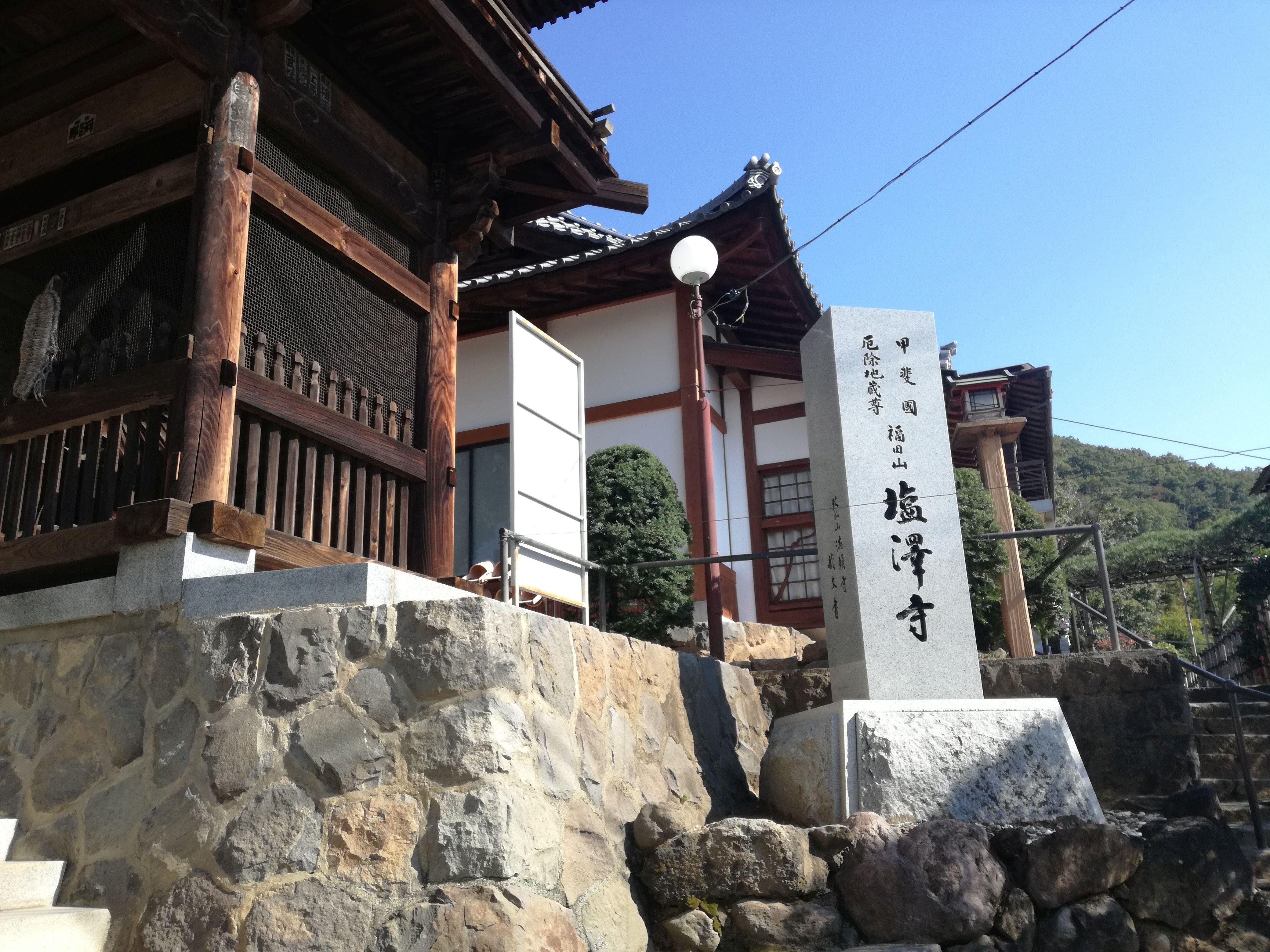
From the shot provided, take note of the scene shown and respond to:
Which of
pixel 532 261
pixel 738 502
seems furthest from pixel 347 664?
pixel 738 502

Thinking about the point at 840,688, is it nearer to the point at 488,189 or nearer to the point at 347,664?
the point at 347,664

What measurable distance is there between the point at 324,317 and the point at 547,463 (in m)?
1.72

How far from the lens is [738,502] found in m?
13.3

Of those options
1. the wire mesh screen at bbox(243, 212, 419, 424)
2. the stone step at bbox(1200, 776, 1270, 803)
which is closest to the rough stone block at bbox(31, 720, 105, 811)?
the wire mesh screen at bbox(243, 212, 419, 424)

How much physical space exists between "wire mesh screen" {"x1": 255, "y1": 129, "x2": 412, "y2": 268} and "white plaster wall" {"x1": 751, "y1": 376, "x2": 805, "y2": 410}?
7082 mm

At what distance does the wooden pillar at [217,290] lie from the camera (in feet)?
16.6

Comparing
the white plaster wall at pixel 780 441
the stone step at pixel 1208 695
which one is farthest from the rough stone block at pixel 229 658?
the white plaster wall at pixel 780 441

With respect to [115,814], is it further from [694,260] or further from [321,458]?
[694,260]

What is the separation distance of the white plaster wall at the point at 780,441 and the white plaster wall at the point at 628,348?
1990mm

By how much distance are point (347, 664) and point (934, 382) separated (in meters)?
4.07

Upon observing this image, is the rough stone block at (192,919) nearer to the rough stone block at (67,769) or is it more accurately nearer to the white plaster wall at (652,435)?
the rough stone block at (67,769)

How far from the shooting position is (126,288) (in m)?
6.10

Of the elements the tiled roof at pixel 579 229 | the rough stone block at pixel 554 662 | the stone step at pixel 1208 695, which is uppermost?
the tiled roof at pixel 579 229

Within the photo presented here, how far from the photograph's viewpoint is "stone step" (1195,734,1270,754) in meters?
7.56
